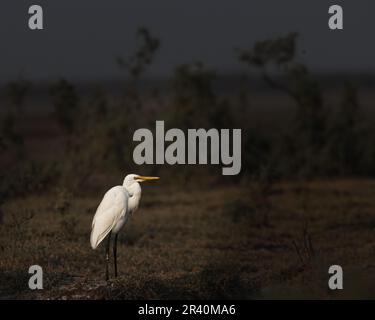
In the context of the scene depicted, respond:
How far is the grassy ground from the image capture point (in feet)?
29.6

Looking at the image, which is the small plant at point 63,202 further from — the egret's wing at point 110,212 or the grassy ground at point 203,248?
the egret's wing at point 110,212

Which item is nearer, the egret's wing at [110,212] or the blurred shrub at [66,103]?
the egret's wing at [110,212]

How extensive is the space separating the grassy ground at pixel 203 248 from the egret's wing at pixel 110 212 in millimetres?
604

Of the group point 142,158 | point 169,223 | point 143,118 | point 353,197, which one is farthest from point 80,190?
point 353,197

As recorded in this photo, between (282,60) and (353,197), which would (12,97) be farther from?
(353,197)

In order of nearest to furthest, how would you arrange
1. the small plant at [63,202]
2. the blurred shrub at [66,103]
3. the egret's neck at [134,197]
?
the egret's neck at [134,197] → the small plant at [63,202] → the blurred shrub at [66,103]

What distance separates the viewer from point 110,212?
356 inches

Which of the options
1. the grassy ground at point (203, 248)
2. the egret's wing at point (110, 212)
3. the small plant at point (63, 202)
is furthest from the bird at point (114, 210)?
the small plant at point (63, 202)

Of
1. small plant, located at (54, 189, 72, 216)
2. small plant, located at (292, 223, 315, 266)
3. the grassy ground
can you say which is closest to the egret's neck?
the grassy ground

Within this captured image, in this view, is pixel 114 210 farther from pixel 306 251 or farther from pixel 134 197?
pixel 306 251

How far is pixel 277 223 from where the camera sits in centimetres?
1434

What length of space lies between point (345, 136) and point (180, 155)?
580cm

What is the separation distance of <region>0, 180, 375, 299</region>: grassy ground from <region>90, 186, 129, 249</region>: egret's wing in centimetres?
60

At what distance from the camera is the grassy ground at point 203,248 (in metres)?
9.02
